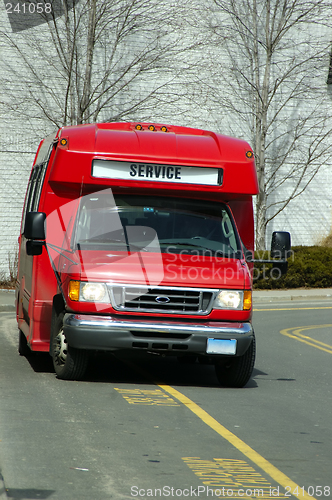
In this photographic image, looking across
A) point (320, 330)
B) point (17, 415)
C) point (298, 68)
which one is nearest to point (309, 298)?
point (320, 330)

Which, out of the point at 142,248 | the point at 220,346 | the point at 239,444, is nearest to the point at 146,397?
the point at 220,346

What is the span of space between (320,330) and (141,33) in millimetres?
13387

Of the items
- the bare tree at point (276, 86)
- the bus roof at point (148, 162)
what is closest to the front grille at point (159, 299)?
the bus roof at point (148, 162)

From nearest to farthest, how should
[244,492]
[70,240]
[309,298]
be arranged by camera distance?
[244,492] < [70,240] < [309,298]

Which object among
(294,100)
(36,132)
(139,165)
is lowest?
(139,165)

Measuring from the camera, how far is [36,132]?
23672 mm

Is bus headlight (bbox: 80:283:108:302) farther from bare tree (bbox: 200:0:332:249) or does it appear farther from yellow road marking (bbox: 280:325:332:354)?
bare tree (bbox: 200:0:332:249)

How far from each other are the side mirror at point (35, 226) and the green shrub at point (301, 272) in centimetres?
1563

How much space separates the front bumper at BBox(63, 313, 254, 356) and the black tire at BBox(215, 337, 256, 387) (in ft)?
1.30

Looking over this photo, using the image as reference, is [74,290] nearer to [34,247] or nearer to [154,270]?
[154,270]

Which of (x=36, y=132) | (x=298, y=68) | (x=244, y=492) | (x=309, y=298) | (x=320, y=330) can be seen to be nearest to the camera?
(x=244, y=492)

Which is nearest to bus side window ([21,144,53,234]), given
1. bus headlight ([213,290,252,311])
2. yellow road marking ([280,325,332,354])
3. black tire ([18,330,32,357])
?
black tire ([18,330,32,357])

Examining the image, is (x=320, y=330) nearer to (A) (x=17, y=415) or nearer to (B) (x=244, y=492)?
(A) (x=17, y=415)

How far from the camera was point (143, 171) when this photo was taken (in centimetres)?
859
